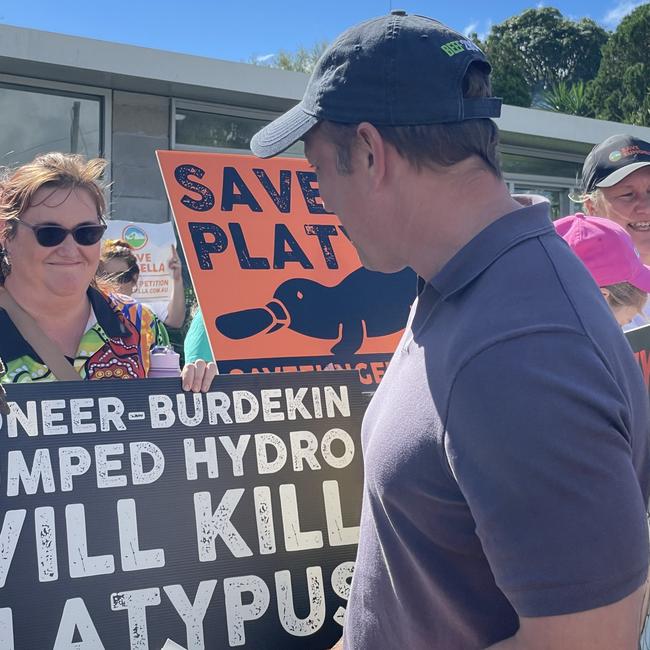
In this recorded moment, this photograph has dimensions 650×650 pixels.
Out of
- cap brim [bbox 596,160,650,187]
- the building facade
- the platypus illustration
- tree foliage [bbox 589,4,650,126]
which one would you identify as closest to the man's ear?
the platypus illustration

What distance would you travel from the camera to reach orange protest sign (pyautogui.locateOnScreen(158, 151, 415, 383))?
7.93ft

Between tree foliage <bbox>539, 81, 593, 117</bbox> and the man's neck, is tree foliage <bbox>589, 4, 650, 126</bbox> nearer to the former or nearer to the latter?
tree foliage <bbox>539, 81, 593, 117</bbox>

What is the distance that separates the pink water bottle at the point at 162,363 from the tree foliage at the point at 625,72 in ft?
102

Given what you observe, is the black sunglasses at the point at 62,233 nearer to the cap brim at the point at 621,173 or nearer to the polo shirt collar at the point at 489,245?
the polo shirt collar at the point at 489,245

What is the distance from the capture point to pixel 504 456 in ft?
2.73

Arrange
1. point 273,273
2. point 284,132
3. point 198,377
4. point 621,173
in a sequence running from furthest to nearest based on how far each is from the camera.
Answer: point 621,173 < point 273,273 < point 198,377 < point 284,132

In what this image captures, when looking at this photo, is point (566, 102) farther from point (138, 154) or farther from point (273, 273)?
point (273, 273)

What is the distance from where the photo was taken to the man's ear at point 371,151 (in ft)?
3.59

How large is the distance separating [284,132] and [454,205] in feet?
1.08

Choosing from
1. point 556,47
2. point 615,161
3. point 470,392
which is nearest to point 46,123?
point 615,161

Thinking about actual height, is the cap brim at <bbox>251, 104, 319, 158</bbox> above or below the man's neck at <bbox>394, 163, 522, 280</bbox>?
above

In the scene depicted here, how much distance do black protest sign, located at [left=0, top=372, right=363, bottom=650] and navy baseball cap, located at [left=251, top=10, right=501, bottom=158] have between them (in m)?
A: 0.88

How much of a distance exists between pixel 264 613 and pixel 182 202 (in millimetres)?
1307

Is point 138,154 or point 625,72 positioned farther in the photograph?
point 625,72
